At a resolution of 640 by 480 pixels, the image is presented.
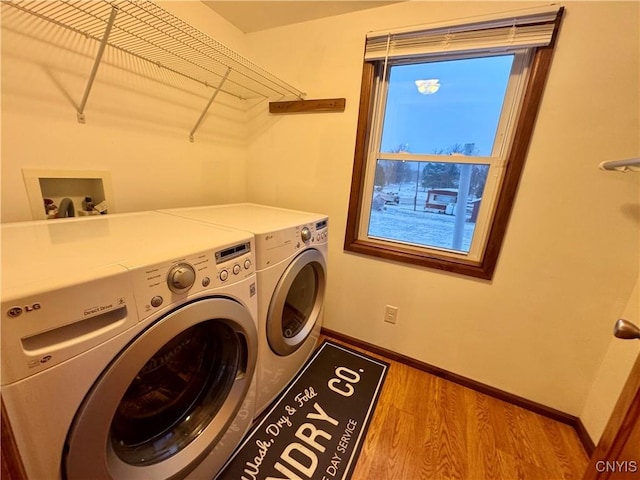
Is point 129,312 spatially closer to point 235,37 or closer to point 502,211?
point 502,211

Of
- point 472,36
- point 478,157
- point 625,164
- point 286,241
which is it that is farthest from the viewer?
point 478,157

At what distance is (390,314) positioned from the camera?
5.53 ft

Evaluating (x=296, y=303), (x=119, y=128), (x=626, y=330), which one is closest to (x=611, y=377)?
(x=626, y=330)

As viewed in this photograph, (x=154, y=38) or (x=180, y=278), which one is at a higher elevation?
(x=154, y=38)

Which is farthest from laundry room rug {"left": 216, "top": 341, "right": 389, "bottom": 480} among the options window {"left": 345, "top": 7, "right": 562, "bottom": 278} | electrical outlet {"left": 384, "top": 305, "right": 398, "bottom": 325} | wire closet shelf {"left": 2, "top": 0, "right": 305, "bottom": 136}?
wire closet shelf {"left": 2, "top": 0, "right": 305, "bottom": 136}

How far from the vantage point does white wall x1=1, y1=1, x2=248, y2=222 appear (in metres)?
0.93

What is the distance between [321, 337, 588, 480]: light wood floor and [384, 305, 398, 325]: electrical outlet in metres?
0.36

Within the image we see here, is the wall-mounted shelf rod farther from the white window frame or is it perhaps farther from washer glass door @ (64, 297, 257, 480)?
washer glass door @ (64, 297, 257, 480)

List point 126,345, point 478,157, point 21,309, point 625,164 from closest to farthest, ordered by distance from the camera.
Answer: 1. point 21,309
2. point 126,345
3. point 625,164
4. point 478,157

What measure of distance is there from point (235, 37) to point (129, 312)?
6.01ft

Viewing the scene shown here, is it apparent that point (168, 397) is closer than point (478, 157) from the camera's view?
Yes

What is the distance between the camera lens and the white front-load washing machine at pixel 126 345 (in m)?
0.47

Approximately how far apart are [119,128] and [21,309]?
107 cm

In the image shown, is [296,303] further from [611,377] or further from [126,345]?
[611,377]
